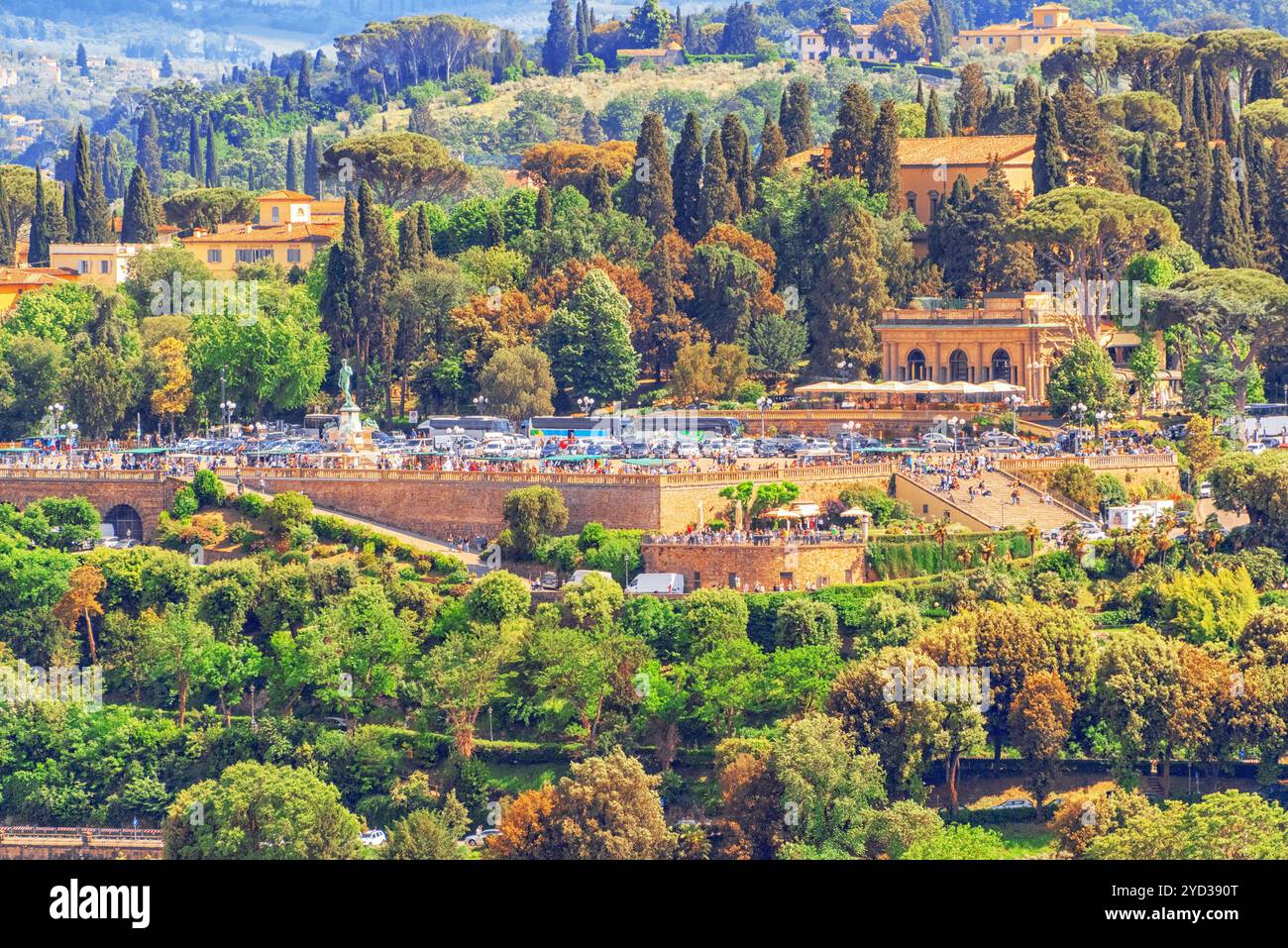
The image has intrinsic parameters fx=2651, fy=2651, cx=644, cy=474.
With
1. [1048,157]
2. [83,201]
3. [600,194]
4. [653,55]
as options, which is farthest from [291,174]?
[1048,157]

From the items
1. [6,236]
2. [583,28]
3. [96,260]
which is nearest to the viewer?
[96,260]

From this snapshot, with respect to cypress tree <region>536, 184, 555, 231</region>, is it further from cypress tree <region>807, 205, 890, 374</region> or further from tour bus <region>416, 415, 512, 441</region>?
tour bus <region>416, 415, 512, 441</region>

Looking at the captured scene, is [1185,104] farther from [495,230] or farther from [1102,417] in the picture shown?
[1102,417]

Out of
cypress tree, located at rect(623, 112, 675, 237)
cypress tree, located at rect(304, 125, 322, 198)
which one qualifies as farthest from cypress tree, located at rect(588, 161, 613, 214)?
cypress tree, located at rect(304, 125, 322, 198)

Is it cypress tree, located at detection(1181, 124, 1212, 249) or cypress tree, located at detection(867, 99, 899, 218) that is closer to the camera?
cypress tree, located at detection(1181, 124, 1212, 249)

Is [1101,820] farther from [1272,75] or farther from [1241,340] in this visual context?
[1272,75]

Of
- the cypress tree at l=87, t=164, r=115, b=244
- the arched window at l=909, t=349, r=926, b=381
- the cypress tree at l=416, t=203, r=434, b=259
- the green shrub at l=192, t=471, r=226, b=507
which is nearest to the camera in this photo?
the green shrub at l=192, t=471, r=226, b=507
